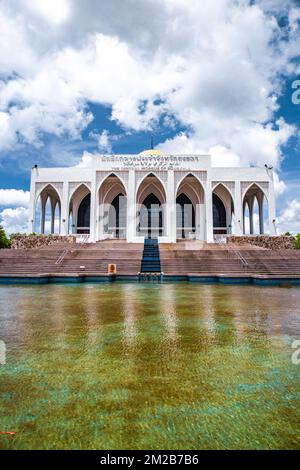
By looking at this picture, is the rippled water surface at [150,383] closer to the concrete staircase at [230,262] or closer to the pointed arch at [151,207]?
the concrete staircase at [230,262]

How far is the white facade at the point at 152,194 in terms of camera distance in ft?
78.9

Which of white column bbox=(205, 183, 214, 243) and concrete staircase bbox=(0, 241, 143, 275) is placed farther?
white column bbox=(205, 183, 214, 243)

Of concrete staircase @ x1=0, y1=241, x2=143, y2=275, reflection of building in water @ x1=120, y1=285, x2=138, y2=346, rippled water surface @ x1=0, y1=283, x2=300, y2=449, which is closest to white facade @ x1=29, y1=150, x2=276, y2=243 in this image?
concrete staircase @ x1=0, y1=241, x2=143, y2=275

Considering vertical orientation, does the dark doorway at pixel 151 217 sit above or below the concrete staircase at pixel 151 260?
above

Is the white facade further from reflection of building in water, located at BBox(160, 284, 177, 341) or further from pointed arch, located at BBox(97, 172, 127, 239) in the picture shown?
reflection of building in water, located at BBox(160, 284, 177, 341)

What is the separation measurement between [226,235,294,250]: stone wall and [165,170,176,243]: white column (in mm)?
4969

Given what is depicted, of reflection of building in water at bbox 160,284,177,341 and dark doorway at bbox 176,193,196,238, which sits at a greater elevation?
dark doorway at bbox 176,193,196,238

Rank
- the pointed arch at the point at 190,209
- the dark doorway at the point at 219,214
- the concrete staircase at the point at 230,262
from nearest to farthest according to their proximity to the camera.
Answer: the concrete staircase at the point at 230,262 → the pointed arch at the point at 190,209 → the dark doorway at the point at 219,214

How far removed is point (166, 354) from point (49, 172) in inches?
997

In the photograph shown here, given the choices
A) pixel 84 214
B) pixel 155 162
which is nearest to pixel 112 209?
pixel 84 214

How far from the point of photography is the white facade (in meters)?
→ 24.1

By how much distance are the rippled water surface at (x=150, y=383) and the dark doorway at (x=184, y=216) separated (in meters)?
22.7

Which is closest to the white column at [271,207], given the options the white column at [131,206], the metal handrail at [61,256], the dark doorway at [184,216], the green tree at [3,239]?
the dark doorway at [184,216]
